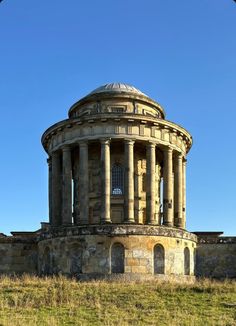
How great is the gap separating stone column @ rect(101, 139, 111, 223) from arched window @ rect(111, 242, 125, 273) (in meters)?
2.63

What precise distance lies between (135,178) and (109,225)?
740cm

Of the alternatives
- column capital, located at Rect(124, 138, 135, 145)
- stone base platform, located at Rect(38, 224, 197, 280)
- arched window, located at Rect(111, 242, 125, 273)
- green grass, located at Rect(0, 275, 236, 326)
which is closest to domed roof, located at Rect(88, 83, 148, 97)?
column capital, located at Rect(124, 138, 135, 145)

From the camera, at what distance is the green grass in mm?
19172

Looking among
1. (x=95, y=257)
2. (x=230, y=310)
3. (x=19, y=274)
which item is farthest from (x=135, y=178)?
(x=230, y=310)

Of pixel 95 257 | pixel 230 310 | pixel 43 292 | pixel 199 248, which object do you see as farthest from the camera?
pixel 199 248

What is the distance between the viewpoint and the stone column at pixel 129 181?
36750 mm

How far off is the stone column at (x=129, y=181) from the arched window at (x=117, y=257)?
2.73m

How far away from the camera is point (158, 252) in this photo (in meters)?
35.1

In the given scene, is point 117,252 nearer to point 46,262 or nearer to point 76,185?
point 46,262

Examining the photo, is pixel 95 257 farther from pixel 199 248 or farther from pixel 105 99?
pixel 105 99

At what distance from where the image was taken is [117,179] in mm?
40438

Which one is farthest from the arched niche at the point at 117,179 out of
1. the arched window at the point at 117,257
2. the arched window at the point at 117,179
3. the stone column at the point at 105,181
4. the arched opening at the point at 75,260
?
the arched opening at the point at 75,260

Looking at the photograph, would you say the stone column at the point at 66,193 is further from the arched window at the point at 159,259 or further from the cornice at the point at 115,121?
Answer: the arched window at the point at 159,259

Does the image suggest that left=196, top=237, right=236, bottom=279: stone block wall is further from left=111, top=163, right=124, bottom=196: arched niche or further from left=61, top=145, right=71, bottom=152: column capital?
left=61, top=145, right=71, bottom=152: column capital
